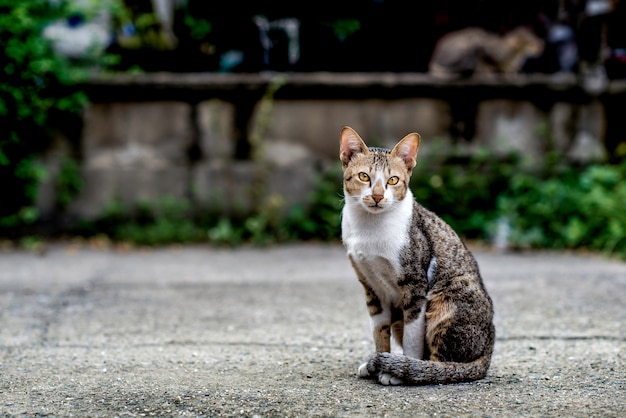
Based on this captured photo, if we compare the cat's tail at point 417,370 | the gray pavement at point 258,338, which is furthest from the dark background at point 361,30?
the cat's tail at point 417,370

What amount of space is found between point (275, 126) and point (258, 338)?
12.7 feet

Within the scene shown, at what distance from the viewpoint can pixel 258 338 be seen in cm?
425

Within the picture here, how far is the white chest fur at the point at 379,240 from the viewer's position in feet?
10.9

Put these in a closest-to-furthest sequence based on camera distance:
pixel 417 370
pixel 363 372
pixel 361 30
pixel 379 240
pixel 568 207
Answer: pixel 417 370 < pixel 379 240 < pixel 363 372 < pixel 568 207 < pixel 361 30

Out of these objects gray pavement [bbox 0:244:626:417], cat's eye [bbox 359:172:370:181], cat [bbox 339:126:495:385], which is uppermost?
cat's eye [bbox 359:172:370:181]

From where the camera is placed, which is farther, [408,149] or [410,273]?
[408,149]

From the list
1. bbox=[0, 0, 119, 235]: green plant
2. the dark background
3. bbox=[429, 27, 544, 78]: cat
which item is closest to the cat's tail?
bbox=[0, 0, 119, 235]: green plant

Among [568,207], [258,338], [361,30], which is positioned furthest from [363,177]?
[361,30]

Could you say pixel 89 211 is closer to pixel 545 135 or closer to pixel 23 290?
pixel 23 290

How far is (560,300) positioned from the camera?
5.16 meters

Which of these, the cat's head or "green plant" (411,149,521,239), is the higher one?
the cat's head

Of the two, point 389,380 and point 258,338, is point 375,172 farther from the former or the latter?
point 258,338

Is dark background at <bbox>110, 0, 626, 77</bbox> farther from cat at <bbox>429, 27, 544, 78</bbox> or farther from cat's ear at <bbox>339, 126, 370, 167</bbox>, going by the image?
cat's ear at <bbox>339, 126, 370, 167</bbox>

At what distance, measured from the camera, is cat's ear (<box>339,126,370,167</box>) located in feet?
11.2
